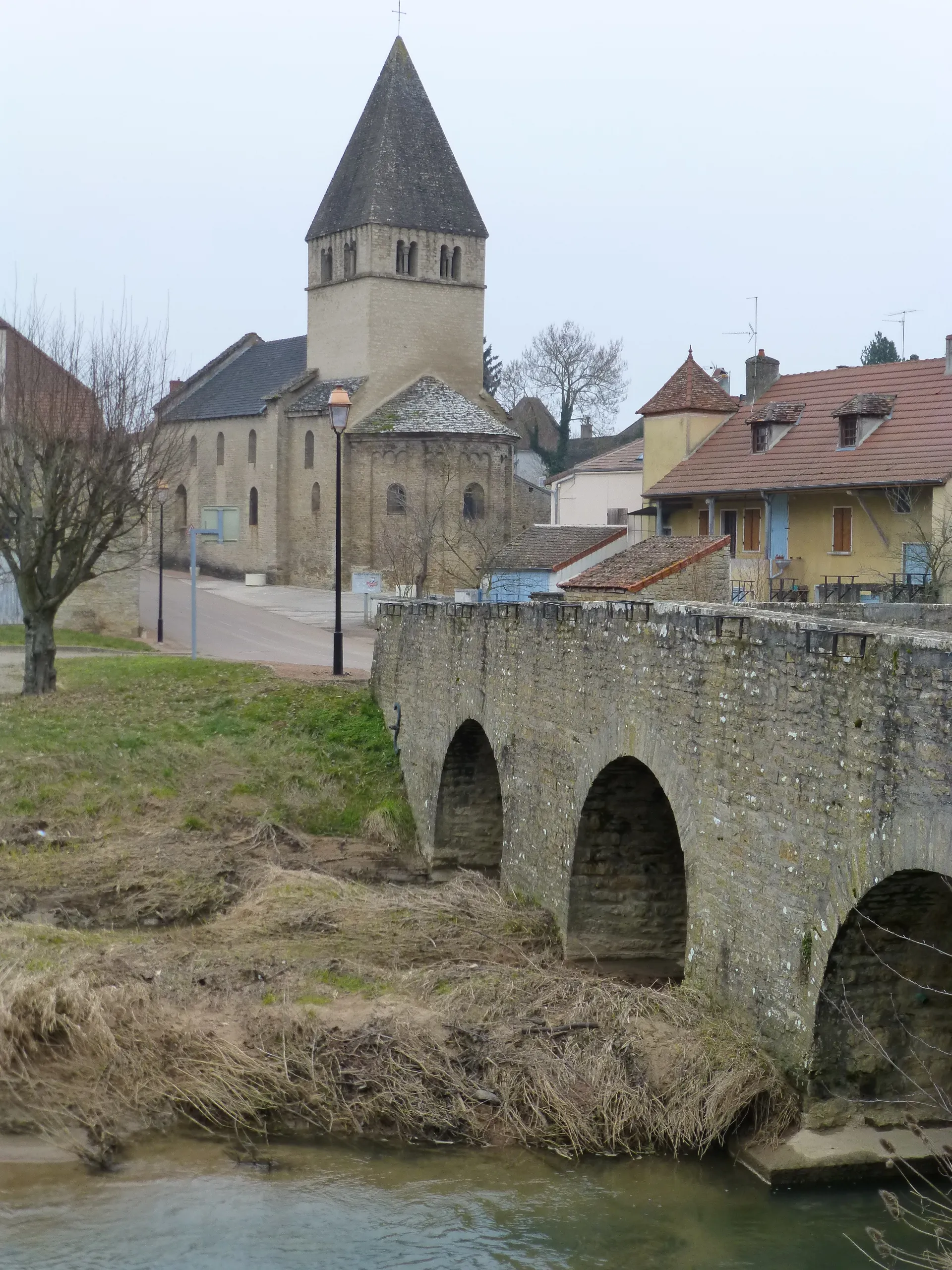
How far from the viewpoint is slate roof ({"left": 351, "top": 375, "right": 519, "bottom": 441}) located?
52156 millimetres

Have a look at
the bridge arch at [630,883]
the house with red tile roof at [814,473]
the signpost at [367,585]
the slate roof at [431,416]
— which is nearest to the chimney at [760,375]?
the house with red tile roof at [814,473]

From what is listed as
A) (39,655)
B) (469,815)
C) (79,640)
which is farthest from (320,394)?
(469,815)

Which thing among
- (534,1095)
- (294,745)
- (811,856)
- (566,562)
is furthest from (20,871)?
(566,562)

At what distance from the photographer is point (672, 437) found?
3659 centimetres

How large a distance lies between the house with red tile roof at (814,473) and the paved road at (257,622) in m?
8.44

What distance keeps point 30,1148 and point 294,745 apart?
39.3 feet

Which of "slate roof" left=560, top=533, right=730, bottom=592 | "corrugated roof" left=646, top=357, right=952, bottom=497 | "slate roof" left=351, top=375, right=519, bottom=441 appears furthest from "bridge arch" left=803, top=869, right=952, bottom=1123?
"slate roof" left=351, top=375, right=519, bottom=441

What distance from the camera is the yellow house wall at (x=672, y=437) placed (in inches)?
1427

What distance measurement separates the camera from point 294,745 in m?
22.6

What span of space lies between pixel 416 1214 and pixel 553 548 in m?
28.0

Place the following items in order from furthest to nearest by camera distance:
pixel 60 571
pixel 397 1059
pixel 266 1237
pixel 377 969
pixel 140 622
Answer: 1. pixel 140 622
2. pixel 60 571
3. pixel 377 969
4. pixel 397 1059
5. pixel 266 1237

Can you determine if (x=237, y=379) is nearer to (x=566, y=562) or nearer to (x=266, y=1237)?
(x=566, y=562)

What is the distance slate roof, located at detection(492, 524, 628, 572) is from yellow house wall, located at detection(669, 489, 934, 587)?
4361 millimetres

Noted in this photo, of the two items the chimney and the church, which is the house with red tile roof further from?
the church
